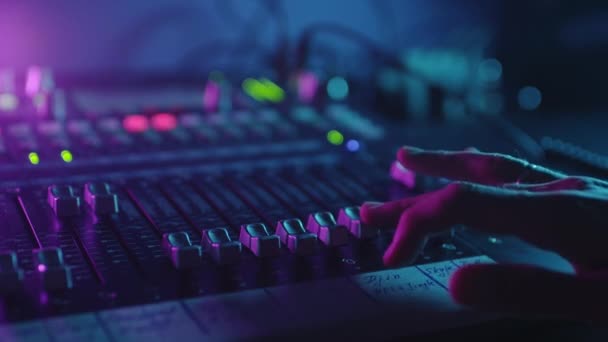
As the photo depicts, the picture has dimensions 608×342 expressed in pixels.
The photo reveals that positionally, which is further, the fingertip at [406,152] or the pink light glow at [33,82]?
the pink light glow at [33,82]

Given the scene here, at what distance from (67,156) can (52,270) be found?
388 mm

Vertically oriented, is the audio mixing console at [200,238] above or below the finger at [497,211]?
below

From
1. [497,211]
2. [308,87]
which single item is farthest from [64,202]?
[308,87]

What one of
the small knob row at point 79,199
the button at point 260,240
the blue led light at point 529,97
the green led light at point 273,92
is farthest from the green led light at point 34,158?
the blue led light at point 529,97

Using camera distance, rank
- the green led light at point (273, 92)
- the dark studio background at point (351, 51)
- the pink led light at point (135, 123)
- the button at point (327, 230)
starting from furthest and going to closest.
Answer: the dark studio background at point (351, 51)
the green led light at point (273, 92)
the pink led light at point (135, 123)
the button at point (327, 230)

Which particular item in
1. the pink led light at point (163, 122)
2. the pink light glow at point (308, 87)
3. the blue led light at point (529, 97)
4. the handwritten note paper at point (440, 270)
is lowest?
the handwritten note paper at point (440, 270)

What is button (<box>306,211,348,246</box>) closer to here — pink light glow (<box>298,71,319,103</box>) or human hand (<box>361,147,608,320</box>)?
human hand (<box>361,147,608,320</box>)

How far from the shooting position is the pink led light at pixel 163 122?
120 centimetres

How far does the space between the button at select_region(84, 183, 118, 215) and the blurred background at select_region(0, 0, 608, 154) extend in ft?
2.02

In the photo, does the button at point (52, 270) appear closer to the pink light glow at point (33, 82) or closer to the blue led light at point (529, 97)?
the pink light glow at point (33, 82)

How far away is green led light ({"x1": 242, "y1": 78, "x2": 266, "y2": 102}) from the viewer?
55.2 inches

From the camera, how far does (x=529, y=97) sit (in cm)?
167

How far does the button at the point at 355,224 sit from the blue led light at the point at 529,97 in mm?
903

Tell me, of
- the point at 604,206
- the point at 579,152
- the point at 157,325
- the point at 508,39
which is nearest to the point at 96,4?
the point at 508,39
